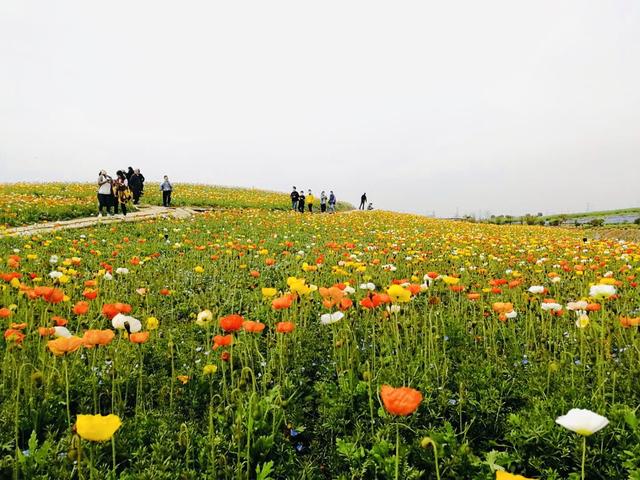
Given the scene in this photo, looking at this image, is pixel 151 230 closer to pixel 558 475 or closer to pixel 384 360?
pixel 384 360

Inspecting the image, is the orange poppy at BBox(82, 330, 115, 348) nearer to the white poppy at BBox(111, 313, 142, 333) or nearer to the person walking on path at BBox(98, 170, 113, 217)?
the white poppy at BBox(111, 313, 142, 333)

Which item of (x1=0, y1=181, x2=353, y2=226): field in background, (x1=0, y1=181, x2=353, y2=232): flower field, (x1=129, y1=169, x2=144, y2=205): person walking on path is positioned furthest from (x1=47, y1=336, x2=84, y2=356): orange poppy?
(x1=129, y1=169, x2=144, y2=205): person walking on path

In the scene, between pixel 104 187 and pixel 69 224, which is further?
pixel 104 187

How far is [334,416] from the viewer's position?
2471mm

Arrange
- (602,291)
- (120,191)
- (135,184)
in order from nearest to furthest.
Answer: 1. (602,291)
2. (120,191)
3. (135,184)

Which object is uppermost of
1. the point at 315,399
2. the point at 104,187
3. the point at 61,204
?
the point at 104,187

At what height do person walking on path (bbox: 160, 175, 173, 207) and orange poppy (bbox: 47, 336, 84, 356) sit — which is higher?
person walking on path (bbox: 160, 175, 173, 207)

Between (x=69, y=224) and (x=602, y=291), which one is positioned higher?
(x=602, y=291)

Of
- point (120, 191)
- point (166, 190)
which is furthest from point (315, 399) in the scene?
point (166, 190)

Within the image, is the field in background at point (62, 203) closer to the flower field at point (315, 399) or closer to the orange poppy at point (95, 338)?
the flower field at point (315, 399)

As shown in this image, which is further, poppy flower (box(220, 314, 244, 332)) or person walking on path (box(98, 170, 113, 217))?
person walking on path (box(98, 170, 113, 217))

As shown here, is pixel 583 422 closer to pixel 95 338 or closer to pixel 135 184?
pixel 95 338

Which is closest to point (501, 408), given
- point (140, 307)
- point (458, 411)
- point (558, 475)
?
point (458, 411)

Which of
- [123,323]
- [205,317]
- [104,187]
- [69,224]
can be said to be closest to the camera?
[123,323]
